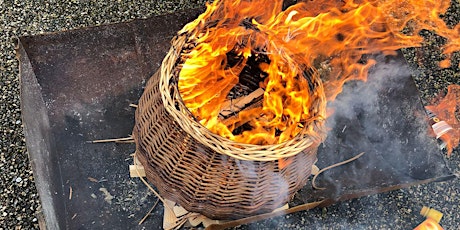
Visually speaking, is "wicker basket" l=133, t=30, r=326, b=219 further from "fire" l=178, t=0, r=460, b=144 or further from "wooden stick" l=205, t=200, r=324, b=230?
"wooden stick" l=205, t=200, r=324, b=230

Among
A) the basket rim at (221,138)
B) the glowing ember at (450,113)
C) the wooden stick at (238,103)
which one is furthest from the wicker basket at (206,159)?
the glowing ember at (450,113)

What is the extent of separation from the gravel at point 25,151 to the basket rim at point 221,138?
760 mm

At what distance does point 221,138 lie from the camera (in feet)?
5.83

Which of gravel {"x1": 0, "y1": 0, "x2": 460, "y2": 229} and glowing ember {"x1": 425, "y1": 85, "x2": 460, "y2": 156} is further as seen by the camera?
glowing ember {"x1": 425, "y1": 85, "x2": 460, "y2": 156}

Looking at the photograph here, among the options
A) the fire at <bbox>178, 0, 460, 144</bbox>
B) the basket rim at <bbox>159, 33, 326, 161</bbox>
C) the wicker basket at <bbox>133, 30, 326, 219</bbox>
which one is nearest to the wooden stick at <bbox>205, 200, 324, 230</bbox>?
the wicker basket at <bbox>133, 30, 326, 219</bbox>

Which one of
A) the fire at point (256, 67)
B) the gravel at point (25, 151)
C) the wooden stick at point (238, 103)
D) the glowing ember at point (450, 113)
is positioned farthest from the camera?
the glowing ember at point (450, 113)

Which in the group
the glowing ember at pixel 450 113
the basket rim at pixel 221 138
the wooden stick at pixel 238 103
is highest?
the basket rim at pixel 221 138

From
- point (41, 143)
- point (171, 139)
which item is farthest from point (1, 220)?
point (171, 139)

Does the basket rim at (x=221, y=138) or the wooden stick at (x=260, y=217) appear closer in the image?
the basket rim at (x=221, y=138)

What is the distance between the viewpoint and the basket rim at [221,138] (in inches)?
69.4

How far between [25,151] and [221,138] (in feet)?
4.43

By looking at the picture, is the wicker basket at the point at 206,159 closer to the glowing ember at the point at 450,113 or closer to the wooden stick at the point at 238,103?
the wooden stick at the point at 238,103

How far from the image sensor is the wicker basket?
5.87 ft

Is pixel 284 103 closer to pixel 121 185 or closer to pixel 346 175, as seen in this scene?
pixel 346 175
